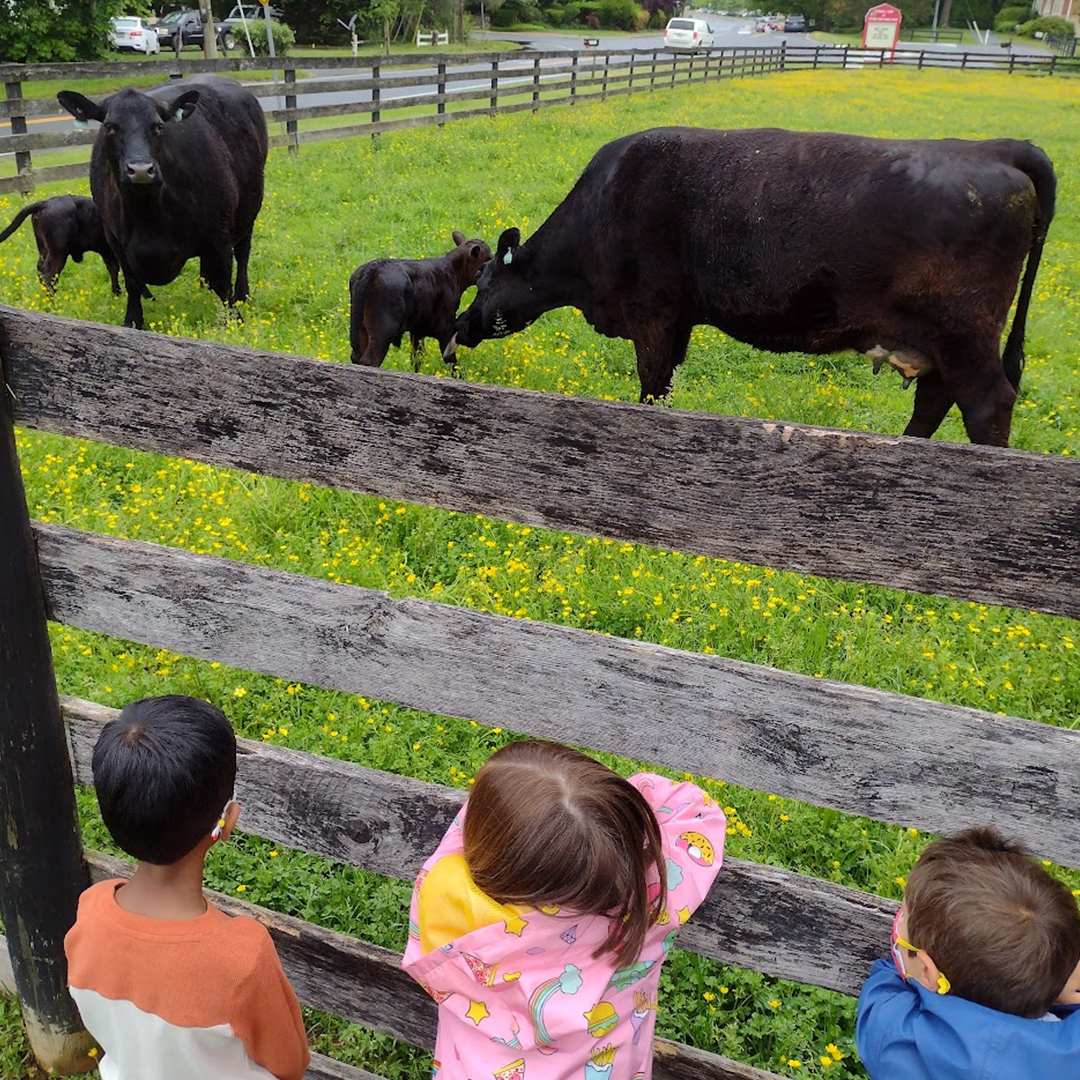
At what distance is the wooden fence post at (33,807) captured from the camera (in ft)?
7.00

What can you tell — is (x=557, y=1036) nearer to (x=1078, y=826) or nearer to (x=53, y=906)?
(x=1078, y=826)

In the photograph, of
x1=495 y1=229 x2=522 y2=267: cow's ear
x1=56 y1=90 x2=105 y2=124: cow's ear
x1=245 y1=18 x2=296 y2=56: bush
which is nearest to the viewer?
x1=495 y1=229 x2=522 y2=267: cow's ear

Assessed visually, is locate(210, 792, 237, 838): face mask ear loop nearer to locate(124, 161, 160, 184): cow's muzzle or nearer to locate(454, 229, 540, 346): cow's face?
locate(454, 229, 540, 346): cow's face

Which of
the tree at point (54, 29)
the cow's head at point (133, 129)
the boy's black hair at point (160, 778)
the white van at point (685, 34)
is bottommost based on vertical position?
the boy's black hair at point (160, 778)

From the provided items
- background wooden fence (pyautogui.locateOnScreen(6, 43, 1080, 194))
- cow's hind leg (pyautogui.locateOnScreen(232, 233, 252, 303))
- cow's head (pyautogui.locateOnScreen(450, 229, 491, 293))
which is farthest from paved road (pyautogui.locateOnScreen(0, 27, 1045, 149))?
cow's head (pyautogui.locateOnScreen(450, 229, 491, 293))

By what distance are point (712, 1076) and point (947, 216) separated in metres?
4.46

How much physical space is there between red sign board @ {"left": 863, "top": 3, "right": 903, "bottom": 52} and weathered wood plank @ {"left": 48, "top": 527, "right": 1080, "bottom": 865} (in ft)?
208

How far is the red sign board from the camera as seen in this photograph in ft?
187

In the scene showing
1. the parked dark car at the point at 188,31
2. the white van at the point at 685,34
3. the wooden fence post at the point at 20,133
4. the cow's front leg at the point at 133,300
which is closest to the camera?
the cow's front leg at the point at 133,300

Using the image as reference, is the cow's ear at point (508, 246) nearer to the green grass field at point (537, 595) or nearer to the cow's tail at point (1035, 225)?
the green grass field at point (537, 595)

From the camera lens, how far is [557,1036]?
166cm

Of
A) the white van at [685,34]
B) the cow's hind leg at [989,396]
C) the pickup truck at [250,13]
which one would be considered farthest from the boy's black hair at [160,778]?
the white van at [685,34]

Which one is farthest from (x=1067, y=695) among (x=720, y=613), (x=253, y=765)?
(x=253, y=765)

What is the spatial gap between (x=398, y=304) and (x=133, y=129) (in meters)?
2.57
